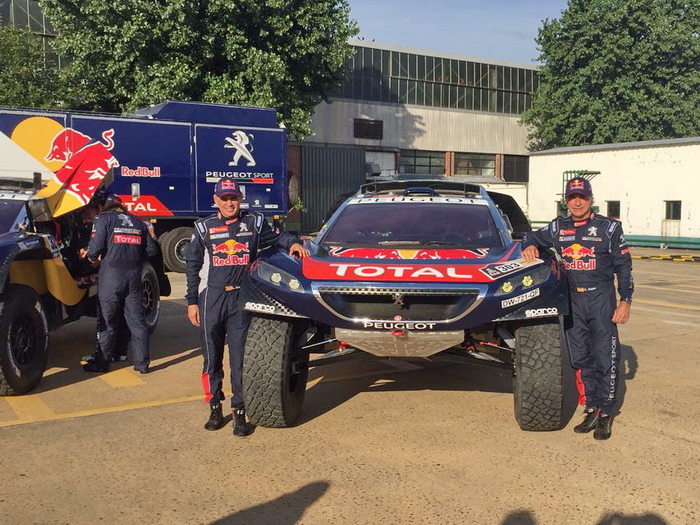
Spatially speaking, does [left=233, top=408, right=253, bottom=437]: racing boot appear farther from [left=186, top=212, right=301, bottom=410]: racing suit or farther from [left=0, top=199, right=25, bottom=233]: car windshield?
[left=0, top=199, right=25, bottom=233]: car windshield

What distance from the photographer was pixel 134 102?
20.4 m

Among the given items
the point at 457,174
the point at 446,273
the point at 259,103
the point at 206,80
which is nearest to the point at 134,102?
the point at 206,80

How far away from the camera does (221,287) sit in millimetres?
4758

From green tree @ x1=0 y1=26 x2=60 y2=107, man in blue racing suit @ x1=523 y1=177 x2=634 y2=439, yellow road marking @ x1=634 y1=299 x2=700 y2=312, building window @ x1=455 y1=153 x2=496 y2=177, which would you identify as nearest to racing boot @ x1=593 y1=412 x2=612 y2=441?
man in blue racing suit @ x1=523 y1=177 x2=634 y2=439

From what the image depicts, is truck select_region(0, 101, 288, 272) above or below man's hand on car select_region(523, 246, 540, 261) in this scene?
above

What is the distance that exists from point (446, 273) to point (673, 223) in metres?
24.6

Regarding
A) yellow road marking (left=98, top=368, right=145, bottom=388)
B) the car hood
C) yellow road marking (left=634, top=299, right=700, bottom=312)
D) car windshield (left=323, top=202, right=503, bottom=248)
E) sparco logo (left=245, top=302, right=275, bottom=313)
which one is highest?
car windshield (left=323, top=202, right=503, bottom=248)

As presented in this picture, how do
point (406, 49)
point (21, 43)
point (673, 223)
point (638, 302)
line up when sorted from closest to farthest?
point (638, 302) < point (21, 43) < point (673, 223) < point (406, 49)

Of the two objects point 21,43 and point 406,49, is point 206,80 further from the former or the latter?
point 406,49

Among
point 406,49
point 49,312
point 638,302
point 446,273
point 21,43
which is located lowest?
point 638,302

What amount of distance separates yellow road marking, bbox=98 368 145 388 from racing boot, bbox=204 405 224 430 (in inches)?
63.0

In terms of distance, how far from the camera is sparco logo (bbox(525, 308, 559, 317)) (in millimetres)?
4309

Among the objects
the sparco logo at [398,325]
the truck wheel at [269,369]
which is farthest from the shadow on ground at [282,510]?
the sparco logo at [398,325]

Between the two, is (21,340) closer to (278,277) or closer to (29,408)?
(29,408)
